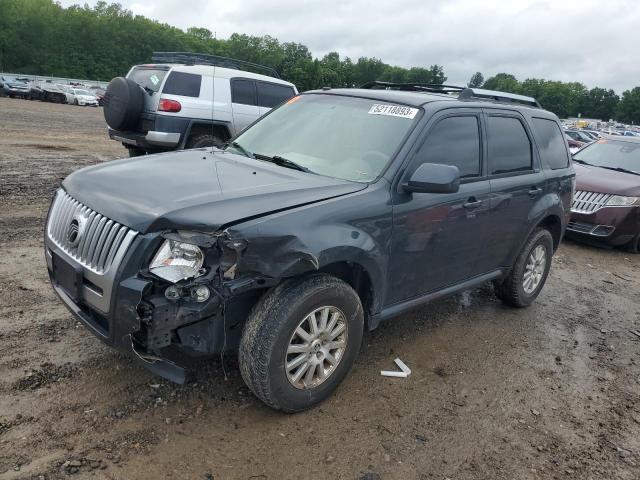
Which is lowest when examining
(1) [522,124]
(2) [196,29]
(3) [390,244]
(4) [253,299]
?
(4) [253,299]

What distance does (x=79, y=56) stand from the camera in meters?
78.5

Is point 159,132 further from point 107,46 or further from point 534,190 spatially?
point 107,46

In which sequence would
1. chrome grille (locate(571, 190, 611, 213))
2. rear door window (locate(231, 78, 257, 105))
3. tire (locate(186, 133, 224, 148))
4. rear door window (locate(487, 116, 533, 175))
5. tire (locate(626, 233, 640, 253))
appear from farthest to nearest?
1. rear door window (locate(231, 78, 257, 105))
2. tire (locate(186, 133, 224, 148))
3. tire (locate(626, 233, 640, 253))
4. chrome grille (locate(571, 190, 611, 213))
5. rear door window (locate(487, 116, 533, 175))

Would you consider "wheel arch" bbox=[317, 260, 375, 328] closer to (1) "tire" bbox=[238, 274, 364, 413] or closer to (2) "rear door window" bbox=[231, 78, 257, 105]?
(1) "tire" bbox=[238, 274, 364, 413]

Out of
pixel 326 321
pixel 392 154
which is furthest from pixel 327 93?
pixel 326 321

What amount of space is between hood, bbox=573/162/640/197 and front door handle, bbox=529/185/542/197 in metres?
3.95

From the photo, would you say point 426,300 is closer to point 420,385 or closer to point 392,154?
point 420,385

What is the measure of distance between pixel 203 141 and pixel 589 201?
6397 millimetres

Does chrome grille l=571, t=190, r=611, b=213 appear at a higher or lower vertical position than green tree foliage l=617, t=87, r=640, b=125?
lower

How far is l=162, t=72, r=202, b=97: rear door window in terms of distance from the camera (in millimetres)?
9031

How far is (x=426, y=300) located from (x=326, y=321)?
1.10 meters

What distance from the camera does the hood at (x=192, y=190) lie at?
2695 millimetres

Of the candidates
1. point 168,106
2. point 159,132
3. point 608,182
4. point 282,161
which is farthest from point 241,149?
point 608,182

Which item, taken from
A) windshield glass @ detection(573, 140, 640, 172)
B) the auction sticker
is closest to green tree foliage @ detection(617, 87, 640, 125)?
windshield glass @ detection(573, 140, 640, 172)
